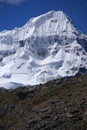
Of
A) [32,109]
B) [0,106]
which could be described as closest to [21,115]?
[32,109]

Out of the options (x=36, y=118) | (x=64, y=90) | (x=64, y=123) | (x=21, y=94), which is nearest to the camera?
(x=64, y=123)

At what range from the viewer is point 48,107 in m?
26.3

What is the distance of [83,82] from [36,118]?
4.60 m

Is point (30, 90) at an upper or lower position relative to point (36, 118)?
upper

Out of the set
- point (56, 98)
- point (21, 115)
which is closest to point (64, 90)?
point (56, 98)

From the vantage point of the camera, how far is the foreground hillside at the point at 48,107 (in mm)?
24406

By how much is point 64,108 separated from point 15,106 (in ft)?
14.5

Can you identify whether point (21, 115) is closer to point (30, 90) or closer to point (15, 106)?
point (15, 106)

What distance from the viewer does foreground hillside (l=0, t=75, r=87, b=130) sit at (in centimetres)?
2441

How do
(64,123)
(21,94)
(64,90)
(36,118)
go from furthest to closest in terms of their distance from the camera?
1. (21,94)
2. (64,90)
3. (36,118)
4. (64,123)

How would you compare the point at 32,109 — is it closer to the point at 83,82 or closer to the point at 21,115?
Result: the point at 21,115

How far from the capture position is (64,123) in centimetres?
2409

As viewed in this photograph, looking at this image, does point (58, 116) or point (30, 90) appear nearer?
point (58, 116)

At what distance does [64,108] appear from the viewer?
83.7 ft
